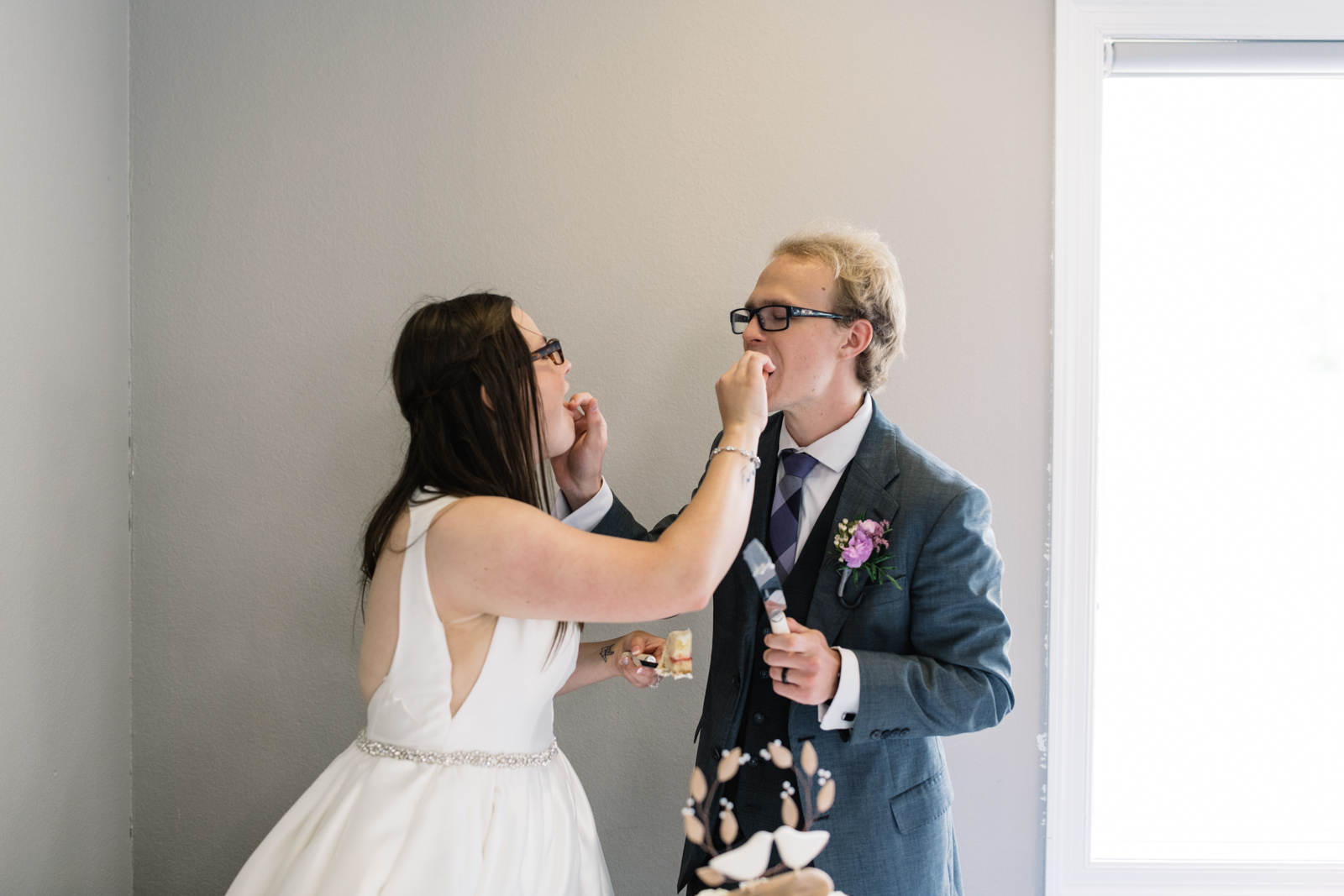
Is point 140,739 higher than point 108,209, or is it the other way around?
point 108,209

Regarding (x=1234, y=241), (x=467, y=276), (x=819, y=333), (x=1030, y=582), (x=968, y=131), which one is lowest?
(x=1030, y=582)

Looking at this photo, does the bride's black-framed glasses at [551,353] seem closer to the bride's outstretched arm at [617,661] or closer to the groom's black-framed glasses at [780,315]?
the groom's black-framed glasses at [780,315]

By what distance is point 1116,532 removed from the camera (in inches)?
95.1

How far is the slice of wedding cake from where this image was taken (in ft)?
5.02

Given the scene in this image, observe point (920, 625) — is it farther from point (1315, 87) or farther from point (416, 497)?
point (1315, 87)

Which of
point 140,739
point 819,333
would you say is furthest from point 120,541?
point 819,333

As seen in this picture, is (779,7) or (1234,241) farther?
(1234,241)

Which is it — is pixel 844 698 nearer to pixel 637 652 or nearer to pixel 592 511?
pixel 637 652

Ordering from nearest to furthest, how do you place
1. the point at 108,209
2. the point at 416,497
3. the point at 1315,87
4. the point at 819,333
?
1. the point at 416,497
2. the point at 819,333
3. the point at 108,209
4. the point at 1315,87

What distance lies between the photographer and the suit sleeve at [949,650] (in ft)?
5.00

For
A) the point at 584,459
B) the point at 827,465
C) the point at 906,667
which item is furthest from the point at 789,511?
the point at 584,459

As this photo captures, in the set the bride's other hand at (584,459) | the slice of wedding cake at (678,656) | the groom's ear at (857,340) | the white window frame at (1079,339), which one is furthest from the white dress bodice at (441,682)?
the white window frame at (1079,339)

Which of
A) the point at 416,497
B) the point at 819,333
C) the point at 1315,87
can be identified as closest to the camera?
the point at 416,497

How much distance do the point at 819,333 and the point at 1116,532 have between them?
131 centimetres
